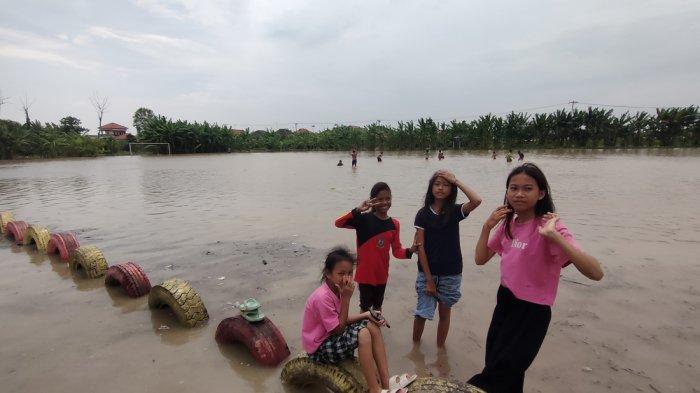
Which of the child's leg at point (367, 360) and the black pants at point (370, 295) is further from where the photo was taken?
the black pants at point (370, 295)

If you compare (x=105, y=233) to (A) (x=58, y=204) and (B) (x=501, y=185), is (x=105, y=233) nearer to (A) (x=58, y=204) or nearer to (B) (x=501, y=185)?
(A) (x=58, y=204)

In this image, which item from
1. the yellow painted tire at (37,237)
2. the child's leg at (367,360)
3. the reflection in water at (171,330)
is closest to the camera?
the child's leg at (367,360)

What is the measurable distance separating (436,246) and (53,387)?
352 centimetres

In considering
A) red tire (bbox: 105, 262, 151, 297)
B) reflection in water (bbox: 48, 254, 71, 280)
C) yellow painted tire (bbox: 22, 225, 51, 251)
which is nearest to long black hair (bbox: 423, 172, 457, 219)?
red tire (bbox: 105, 262, 151, 297)

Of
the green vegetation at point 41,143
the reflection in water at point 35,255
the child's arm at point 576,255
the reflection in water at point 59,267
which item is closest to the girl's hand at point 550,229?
the child's arm at point 576,255

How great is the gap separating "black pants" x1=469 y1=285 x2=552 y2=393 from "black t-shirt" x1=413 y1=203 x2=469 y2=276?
3.20ft

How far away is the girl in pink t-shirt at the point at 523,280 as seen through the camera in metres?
2.44

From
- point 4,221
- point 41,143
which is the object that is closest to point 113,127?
point 41,143

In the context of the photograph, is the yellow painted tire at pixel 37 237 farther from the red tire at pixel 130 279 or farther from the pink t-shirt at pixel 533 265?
the pink t-shirt at pixel 533 265

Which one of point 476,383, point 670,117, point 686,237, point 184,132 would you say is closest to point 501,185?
point 686,237

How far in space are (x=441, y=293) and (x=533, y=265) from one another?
4.48 feet

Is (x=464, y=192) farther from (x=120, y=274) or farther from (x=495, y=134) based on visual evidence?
(x=495, y=134)

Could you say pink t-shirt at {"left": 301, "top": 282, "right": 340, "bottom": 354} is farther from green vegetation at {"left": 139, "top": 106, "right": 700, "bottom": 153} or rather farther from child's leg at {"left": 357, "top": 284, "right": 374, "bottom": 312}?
green vegetation at {"left": 139, "top": 106, "right": 700, "bottom": 153}

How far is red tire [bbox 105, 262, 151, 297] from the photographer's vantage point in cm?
529
